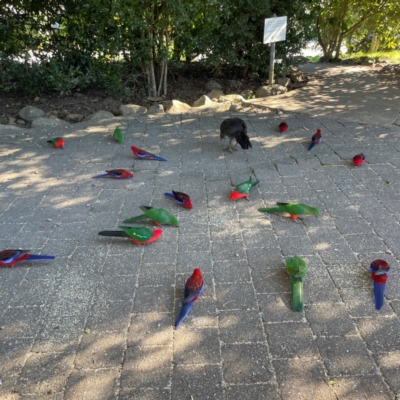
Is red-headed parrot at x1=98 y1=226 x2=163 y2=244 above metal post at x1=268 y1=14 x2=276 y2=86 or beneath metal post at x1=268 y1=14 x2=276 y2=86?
beneath

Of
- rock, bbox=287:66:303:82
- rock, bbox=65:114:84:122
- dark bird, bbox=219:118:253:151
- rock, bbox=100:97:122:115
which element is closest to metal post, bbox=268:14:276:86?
rock, bbox=287:66:303:82

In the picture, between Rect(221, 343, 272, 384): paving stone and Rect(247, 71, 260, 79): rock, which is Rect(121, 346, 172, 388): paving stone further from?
Rect(247, 71, 260, 79): rock

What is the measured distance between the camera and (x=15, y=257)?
10.3ft

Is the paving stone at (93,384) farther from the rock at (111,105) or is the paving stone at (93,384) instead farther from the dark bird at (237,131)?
the rock at (111,105)

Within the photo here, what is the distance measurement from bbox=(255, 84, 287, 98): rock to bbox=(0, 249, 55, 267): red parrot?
24.2ft

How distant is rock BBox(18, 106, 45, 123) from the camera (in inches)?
285

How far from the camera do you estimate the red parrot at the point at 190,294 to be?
2628mm

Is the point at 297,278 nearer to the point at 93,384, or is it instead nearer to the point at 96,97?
the point at 93,384

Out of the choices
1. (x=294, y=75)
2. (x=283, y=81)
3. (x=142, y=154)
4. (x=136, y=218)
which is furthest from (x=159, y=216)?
(x=294, y=75)

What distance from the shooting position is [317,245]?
3469 mm

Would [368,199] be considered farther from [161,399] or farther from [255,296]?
[161,399]

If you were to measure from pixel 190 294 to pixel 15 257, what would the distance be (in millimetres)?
1588

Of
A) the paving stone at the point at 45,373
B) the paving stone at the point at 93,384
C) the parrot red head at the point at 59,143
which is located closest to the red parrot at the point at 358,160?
the paving stone at the point at 93,384

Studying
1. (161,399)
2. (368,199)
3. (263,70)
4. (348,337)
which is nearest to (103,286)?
(161,399)
